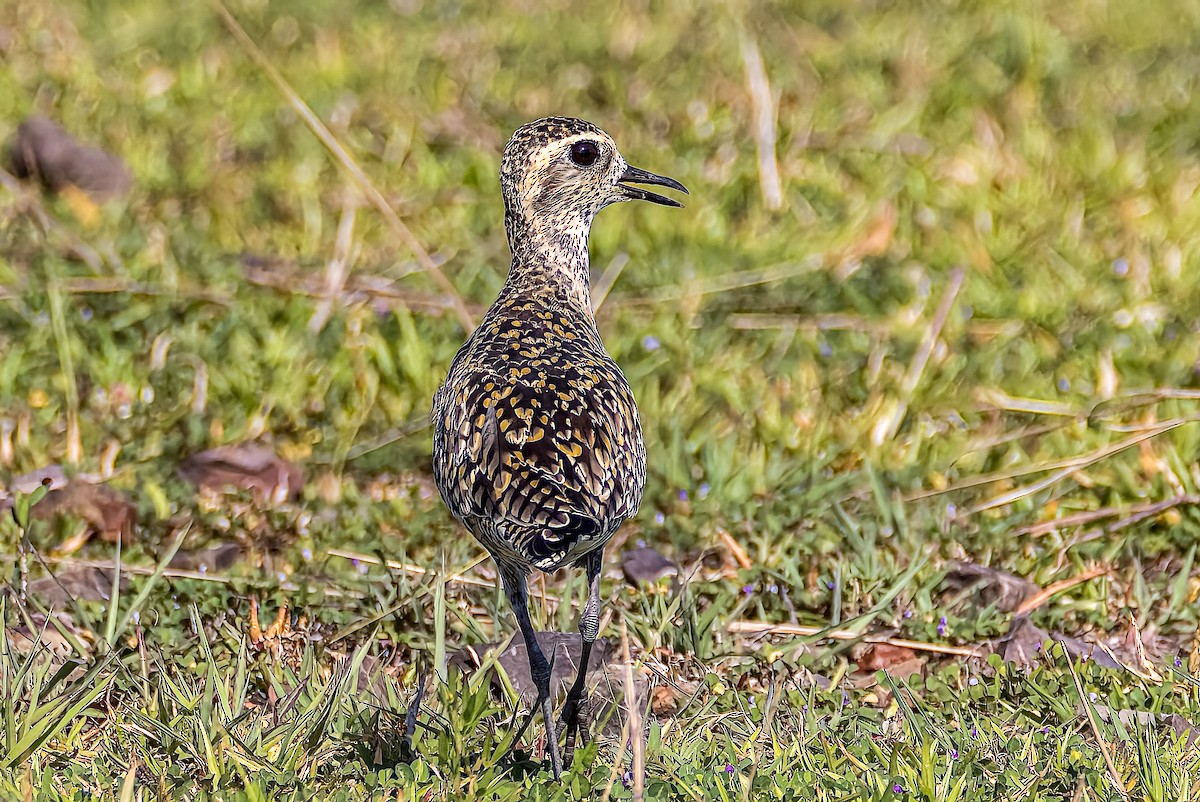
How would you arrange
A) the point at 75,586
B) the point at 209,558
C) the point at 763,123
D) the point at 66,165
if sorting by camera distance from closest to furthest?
the point at 75,586
the point at 209,558
the point at 66,165
the point at 763,123

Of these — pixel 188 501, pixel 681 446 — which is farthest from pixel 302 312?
pixel 681 446

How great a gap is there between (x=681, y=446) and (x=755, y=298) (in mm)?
1255

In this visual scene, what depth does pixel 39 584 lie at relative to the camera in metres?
5.20

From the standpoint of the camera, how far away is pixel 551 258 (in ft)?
16.7

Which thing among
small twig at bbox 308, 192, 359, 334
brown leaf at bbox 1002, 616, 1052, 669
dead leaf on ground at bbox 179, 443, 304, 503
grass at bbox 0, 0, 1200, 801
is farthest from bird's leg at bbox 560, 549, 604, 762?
small twig at bbox 308, 192, 359, 334

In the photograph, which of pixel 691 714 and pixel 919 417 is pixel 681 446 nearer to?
pixel 919 417

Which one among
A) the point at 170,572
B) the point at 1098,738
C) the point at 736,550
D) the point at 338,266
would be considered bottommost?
the point at 338,266

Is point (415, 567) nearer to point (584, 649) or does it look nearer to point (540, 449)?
point (584, 649)

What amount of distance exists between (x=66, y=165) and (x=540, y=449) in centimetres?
436

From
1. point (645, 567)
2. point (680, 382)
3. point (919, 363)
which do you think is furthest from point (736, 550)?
point (919, 363)

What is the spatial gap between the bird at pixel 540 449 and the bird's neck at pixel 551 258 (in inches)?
0.5

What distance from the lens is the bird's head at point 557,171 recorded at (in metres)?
5.08

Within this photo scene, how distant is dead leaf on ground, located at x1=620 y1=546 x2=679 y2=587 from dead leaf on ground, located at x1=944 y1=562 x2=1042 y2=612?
0.83 meters

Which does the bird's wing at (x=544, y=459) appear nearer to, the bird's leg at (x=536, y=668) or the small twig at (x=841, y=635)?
the bird's leg at (x=536, y=668)
